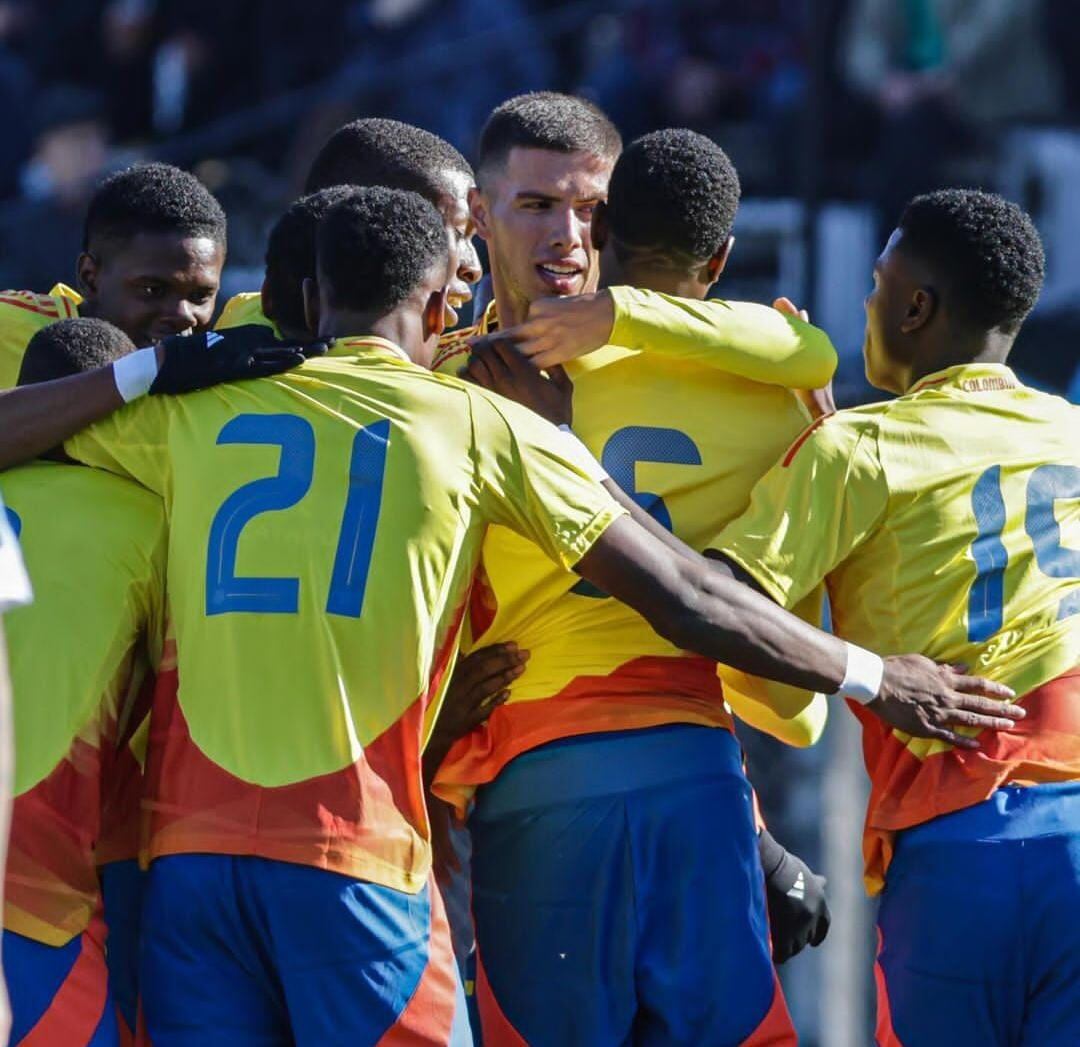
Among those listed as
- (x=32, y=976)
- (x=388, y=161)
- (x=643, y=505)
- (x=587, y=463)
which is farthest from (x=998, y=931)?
(x=388, y=161)

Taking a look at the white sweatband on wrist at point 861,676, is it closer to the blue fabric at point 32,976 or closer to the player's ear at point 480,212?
the blue fabric at point 32,976

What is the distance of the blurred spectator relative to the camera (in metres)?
10.2

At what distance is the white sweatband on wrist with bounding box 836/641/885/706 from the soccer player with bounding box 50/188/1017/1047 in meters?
0.06

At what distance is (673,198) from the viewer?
4.70 meters

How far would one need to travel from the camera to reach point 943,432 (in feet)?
15.1

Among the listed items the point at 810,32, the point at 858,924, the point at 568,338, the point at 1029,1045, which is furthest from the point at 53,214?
the point at 1029,1045

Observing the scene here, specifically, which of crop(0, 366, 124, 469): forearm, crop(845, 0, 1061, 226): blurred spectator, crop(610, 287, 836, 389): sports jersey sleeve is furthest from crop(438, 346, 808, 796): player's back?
crop(845, 0, 1061, 226): blurred spectator

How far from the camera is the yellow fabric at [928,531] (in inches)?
176

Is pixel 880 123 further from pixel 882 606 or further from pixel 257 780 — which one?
pixel 257 780

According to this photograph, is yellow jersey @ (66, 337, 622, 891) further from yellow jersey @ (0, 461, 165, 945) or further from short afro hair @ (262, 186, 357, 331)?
short afro hair @ (262, 186, 357, 331)

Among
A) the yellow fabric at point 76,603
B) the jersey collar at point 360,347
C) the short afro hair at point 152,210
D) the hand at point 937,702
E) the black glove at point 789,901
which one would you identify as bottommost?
the black glove at point 789,901

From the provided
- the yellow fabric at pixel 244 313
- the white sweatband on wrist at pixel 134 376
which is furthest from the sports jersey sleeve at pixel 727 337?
the white sweatband on wrist at pixel 134 376

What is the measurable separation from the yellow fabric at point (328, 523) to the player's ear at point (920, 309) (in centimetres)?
104

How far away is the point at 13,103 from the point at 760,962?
30.3ft
